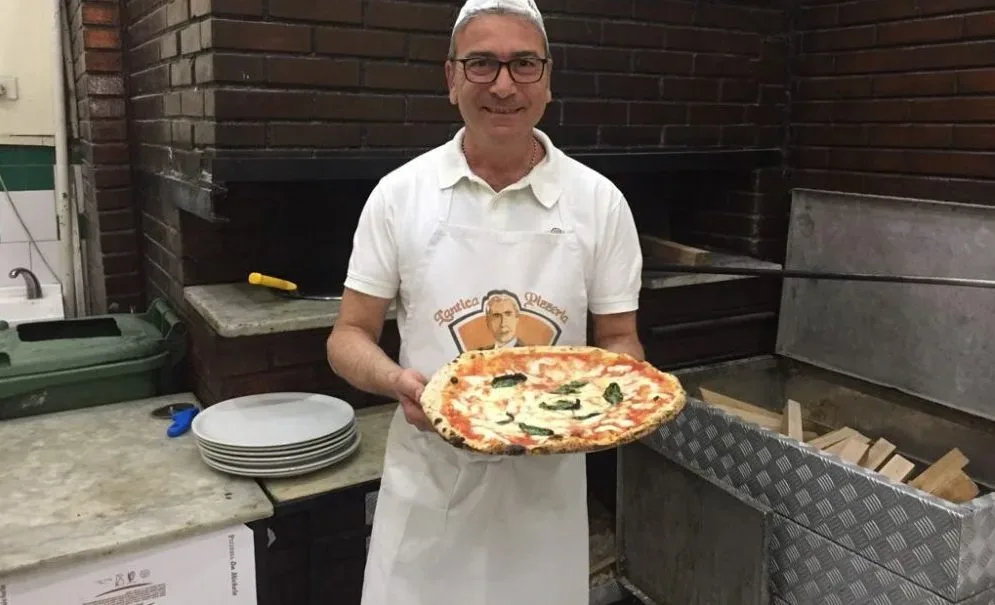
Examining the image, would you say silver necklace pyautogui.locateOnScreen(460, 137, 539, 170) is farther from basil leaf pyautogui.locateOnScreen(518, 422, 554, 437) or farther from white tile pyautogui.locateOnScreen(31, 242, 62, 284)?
white tile pyautogui.locateOnScreen(31, 242, 62, 284)

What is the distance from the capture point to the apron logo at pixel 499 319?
1.56 m

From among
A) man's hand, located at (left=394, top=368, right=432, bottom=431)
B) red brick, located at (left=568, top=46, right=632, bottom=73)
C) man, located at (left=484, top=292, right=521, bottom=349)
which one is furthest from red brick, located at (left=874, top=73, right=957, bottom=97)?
man's hand, located at (left=394, top=368, right=432, bottom=431)

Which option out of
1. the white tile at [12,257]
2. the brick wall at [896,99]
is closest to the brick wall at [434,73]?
the brick wall at [896,99]

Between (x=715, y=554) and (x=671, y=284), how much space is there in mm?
885

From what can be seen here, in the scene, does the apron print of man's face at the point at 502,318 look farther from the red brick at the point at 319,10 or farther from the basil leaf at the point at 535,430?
the red brick at the point at 319,10

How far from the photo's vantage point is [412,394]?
1.40 m

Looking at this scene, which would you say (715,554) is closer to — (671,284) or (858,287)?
(671,284)

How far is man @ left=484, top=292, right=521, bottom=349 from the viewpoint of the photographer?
156cm

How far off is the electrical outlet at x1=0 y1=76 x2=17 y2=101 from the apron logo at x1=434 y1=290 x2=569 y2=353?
266 centimetres

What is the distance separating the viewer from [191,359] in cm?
246

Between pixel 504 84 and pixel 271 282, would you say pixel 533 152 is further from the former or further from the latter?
pixel 271 282

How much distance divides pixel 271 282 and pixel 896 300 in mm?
1964

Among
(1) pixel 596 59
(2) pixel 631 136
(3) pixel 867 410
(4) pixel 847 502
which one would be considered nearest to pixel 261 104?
(1) pixel 596 59

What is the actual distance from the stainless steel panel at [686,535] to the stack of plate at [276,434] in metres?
0.86
